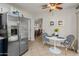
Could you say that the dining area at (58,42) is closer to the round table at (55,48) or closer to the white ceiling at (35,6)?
the round table at (55,48)

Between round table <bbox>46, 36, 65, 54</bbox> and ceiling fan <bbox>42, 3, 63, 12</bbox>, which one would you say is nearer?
ceiling fan <bbox>42, 3, 63, 12</bbox>

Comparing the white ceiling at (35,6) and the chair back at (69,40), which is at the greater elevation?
the white ceiling at (35,6)

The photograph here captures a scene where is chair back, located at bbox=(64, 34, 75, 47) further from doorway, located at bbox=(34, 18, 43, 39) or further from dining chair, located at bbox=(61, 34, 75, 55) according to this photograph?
doorway, located at bbox=(34, 18, 43, 39)

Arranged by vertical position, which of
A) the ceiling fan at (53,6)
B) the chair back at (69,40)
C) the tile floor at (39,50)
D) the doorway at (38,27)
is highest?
the ceiling fan at (53,6)

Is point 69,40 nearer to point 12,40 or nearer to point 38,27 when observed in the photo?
point 38,27

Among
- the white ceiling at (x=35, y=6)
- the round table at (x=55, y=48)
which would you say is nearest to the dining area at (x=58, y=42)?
the round table at (x=55, y=48)

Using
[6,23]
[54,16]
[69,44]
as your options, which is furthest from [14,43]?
[69,44]

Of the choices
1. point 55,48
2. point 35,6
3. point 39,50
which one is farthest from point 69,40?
point 35,6

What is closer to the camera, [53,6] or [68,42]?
[53,6]

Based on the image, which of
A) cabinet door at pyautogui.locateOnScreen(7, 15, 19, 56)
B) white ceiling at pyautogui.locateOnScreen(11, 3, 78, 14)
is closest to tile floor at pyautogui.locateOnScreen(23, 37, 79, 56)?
cabinet door at pyautogui.locateOnScreen(7, 15, 19, 56)

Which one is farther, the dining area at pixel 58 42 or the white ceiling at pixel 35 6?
the dining area at pixel 58 42

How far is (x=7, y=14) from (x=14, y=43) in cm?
56

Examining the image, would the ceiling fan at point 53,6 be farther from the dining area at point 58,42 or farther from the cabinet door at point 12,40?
the cabinet door at point 12,40

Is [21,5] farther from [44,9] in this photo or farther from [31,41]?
[31,41]
